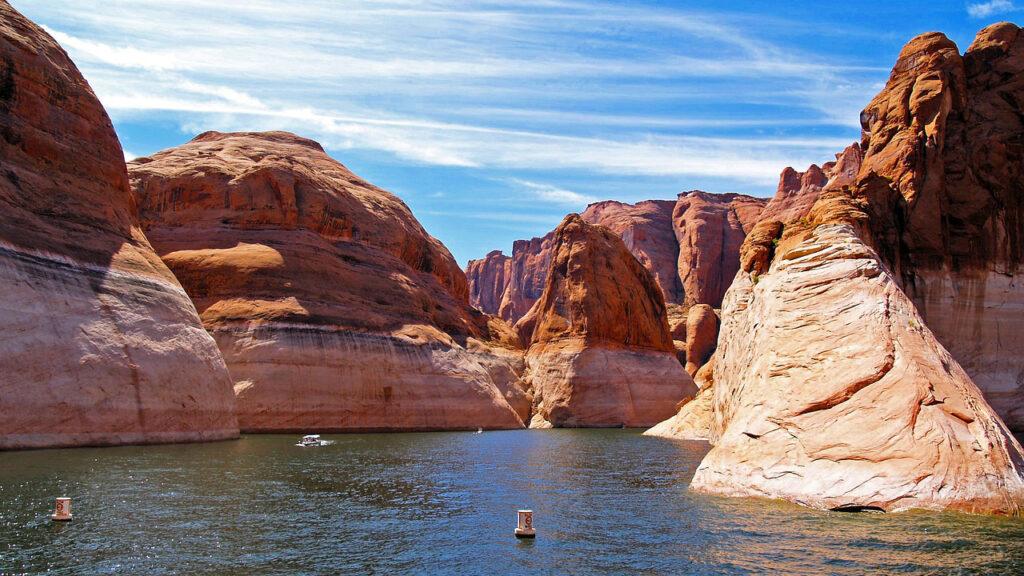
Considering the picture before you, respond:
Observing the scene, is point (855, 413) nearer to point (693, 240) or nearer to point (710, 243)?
point (710, 243)

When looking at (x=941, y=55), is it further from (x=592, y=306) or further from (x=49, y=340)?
(x=49, y=340)

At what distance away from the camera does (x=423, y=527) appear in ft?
73.9

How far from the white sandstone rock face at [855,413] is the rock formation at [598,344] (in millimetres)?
51112

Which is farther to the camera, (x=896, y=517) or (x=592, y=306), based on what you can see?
(x=592, y=306)

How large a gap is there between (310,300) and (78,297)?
27700 millimetres

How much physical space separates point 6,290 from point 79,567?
81.5 ft

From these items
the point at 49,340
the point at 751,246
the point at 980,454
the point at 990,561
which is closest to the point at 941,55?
the point at 751,246

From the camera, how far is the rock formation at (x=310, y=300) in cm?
6272

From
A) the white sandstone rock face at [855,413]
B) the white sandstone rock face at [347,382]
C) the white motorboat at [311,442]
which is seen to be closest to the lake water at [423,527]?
the white sandstone rock face at [855,413]

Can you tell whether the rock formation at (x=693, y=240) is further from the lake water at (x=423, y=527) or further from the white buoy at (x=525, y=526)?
the white buoy at (x=525, y=526)

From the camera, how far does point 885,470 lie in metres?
22.4

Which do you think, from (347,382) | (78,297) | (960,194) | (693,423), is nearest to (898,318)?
(960,194)

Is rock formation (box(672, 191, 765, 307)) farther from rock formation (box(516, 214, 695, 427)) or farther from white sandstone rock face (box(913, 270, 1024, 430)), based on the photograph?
white sandstone rock face (box(913, 270, 1024, 430))

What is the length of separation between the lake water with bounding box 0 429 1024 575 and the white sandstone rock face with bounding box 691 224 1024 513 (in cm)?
92
